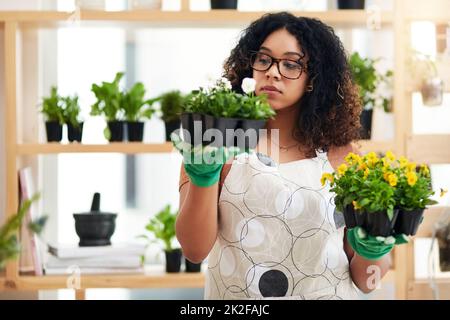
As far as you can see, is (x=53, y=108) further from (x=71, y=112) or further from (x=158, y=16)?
(x=158, y=16)

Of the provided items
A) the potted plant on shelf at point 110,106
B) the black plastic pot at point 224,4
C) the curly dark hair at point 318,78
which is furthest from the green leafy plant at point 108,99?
the curly dark hair at point 318,78

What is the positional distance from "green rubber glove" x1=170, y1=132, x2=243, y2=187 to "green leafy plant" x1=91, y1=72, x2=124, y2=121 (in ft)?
3.09

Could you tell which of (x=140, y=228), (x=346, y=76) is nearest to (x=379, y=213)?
(x=346, y=76)

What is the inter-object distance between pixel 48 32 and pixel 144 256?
2.50ft

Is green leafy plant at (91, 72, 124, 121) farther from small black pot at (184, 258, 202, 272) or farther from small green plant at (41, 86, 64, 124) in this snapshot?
small black pot at (184, 258, 202, 272)

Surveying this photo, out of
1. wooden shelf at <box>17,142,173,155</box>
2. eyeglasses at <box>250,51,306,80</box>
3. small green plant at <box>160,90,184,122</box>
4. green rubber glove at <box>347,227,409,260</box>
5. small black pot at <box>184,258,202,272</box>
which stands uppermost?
eyeglasses at <box>250,51,306,80</box>

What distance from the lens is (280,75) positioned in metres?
1.40

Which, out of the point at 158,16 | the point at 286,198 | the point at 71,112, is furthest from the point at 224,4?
the point at 286,198

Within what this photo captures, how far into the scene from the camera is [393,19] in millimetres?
2201

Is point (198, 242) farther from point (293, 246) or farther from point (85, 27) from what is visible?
point (85, 27)

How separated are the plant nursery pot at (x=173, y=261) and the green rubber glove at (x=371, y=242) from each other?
0.93m

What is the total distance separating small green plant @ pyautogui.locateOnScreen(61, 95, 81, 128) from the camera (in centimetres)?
215

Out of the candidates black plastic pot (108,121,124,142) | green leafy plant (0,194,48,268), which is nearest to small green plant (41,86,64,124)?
black plastic pot (108,121,124,142)

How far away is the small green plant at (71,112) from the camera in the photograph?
2.15 m
